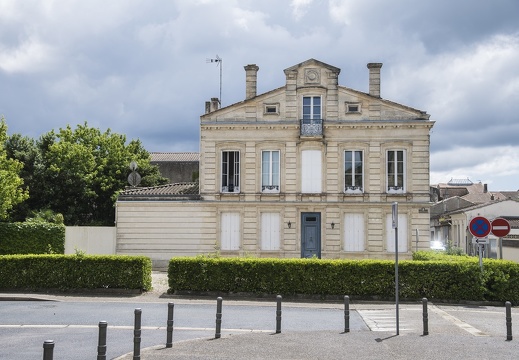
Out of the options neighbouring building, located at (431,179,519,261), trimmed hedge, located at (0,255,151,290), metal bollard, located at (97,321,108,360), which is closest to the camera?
metal bollard, located at (97,321,108,360)

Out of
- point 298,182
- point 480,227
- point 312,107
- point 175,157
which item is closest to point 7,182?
point 298,182

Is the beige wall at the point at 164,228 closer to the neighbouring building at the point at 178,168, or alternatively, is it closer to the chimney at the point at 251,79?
the chimney at the point at 251,79

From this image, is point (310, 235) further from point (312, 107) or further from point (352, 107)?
point (352, 107)

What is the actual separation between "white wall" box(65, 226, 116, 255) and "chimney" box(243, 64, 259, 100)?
961 cm

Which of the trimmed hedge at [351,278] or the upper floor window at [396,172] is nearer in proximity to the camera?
the trimmed hedge at [351,278]

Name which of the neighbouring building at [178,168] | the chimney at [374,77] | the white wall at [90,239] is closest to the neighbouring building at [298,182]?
the white wall at [90,239]

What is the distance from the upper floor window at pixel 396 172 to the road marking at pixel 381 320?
13649 millimetres

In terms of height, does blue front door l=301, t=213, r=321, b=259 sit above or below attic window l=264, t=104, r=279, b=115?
below

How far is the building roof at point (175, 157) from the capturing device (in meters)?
57.4

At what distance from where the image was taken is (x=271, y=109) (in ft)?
103

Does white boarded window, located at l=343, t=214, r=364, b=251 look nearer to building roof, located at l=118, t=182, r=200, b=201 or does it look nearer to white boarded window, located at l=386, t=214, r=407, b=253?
white boarded window, located at l=386, t=214, r=407, b=253

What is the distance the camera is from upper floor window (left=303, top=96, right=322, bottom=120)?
31.1 metres

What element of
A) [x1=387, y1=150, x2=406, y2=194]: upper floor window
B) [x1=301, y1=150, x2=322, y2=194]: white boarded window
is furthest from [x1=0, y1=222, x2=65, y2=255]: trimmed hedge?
[x1=387, y1=150, x2=406, y2=194]: upper floor window

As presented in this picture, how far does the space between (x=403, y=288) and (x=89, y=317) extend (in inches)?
387
